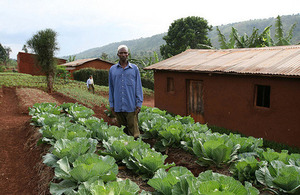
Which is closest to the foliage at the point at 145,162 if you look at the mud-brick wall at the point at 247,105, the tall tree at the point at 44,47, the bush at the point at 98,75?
the mud-brick wall at the point at 247,105

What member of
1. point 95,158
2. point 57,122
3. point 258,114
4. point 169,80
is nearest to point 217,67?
point 258,114

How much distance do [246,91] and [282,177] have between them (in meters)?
5.67

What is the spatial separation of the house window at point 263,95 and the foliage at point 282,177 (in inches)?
206

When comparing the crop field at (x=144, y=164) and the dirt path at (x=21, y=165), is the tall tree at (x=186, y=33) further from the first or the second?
the crop field at (x=144, y=164)

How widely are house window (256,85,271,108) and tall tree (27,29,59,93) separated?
14.6 m

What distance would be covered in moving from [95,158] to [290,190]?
91.2 inches

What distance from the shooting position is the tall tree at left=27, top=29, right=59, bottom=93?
16.9 meters

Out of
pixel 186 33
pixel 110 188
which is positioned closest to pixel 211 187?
pixel 110 188

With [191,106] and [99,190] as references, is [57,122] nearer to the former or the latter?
[99,190]

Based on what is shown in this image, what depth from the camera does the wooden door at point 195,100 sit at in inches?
390

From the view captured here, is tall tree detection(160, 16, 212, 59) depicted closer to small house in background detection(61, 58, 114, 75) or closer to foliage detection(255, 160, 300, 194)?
small house in background detection(61, 58, 114, 75)

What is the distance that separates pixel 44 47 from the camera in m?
17.0

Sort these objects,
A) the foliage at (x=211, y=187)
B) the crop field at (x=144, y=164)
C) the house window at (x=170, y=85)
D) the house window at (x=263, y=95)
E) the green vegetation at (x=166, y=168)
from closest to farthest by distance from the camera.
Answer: the foliage at (x=211, y=187) < the green vegetation at (x=166, y=168) < the crop field at (x=144, y=164) < the house window at (x=263, y=95) < the house window at (x=170, y=85)

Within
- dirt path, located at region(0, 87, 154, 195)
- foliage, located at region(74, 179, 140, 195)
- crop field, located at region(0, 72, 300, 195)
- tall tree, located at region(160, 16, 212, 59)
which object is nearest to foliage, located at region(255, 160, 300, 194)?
crop field, located at region(0, 72, 300, 195)
